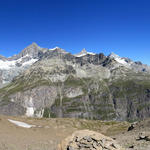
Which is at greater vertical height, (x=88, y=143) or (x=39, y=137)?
(x=88, y=143)

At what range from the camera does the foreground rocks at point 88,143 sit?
19781 millimetres

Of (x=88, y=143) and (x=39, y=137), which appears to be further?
(x=39, y=137)

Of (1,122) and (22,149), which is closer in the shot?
(22,149)

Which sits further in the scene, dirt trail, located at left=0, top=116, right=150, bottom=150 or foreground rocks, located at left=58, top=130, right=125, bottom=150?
dirt trail, located at left=0, top=116, right=150, bottom=150

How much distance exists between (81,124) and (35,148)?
107 meters

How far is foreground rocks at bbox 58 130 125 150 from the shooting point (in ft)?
64.9

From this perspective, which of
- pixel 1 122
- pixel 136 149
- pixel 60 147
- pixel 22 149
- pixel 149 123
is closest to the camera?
pixel 60 147

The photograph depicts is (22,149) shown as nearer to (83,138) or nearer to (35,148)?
(35,148)

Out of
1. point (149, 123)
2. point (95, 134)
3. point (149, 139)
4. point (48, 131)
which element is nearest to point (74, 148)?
point (95, 134)

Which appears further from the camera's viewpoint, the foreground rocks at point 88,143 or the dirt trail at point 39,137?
the dirt trail at point 39,137

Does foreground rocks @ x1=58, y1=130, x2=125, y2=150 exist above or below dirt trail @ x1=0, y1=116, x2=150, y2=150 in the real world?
above

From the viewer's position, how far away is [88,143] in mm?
20141

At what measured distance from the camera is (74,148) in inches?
790

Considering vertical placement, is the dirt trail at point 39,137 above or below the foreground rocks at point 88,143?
below
